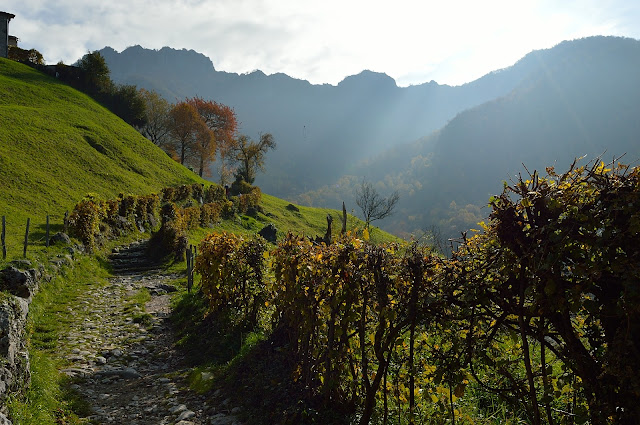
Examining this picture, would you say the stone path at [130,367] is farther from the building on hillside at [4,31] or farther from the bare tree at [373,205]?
the building on hillside at [4,31]

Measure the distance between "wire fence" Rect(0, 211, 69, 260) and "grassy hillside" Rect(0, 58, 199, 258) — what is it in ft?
0.22

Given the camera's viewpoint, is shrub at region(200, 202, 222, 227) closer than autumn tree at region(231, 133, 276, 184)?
Yes

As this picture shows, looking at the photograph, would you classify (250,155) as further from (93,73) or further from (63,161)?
(63,161)

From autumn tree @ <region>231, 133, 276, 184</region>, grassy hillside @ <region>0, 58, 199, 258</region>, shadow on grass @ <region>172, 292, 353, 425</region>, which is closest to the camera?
shadow on grass @ <region>172, 292, 353, 425</region>

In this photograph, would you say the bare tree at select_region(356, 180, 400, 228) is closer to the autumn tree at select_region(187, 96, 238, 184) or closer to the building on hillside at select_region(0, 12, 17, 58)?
the autumn tree at select_region(187, 96, 238, 184)

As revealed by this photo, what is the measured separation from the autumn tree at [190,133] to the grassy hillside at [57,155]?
13.2 metres

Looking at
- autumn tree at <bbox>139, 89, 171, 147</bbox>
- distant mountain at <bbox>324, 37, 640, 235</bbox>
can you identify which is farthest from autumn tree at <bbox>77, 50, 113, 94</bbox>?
distant mountain at <bbox>324, 37, 640, 235</bbox>

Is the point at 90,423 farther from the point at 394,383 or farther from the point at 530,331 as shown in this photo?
the point at 530,331

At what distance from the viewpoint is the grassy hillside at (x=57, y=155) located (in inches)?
930

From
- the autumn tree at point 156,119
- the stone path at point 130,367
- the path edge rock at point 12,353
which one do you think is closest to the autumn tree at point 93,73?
the autumn tree at point 156,119

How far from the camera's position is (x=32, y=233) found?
18.5 m

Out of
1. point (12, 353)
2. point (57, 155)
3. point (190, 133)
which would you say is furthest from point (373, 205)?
point (12, 353)

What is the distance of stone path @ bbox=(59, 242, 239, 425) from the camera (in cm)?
646

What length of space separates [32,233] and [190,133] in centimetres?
4824
